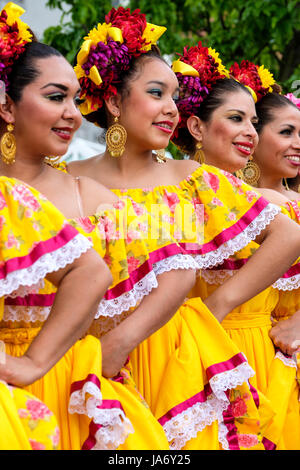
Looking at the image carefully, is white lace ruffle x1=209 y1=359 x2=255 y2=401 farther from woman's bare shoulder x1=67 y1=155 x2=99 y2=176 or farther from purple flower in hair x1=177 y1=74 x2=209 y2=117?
purple flower in hair x1=177 y1=74 x2=209 y2=117

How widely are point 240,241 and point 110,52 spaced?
91 centimetres

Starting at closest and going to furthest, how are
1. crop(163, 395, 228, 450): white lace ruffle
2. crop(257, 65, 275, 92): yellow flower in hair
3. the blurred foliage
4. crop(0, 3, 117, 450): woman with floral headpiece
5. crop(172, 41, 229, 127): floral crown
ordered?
crop(0, 3, 117, 450): woman with floral headpiece → crop(163, 395, 228, 450): white lace ruffle → crop(172, 41, 229, 127): floral crown → crop(257, 65, 275, 92): yellow flower in hair → the blurred foliage

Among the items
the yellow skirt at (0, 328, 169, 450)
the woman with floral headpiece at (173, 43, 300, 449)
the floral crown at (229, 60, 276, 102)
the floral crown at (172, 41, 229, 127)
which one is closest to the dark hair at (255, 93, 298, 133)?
the floral crown at (229, 60, 276, 102)

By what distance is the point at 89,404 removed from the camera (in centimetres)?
208

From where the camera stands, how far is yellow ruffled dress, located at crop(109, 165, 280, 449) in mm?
2545

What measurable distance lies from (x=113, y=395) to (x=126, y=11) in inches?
64.6

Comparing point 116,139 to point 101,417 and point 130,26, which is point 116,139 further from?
point 101,417

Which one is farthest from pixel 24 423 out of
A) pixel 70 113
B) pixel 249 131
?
pixel 249 131

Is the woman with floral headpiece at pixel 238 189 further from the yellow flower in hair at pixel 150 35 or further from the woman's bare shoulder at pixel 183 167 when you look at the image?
the yellow flower in hair at pixel 150 35

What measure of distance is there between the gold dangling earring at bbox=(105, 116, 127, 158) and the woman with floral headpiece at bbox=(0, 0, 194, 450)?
0.40 m

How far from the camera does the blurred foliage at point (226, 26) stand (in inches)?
246

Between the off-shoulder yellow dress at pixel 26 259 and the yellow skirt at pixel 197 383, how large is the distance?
29.2 inches

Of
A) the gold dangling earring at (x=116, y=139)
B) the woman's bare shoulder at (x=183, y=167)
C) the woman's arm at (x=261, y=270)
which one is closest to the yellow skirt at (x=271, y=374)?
the woman's arm at (x=261, y=270)

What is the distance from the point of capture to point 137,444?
7.13 ft
